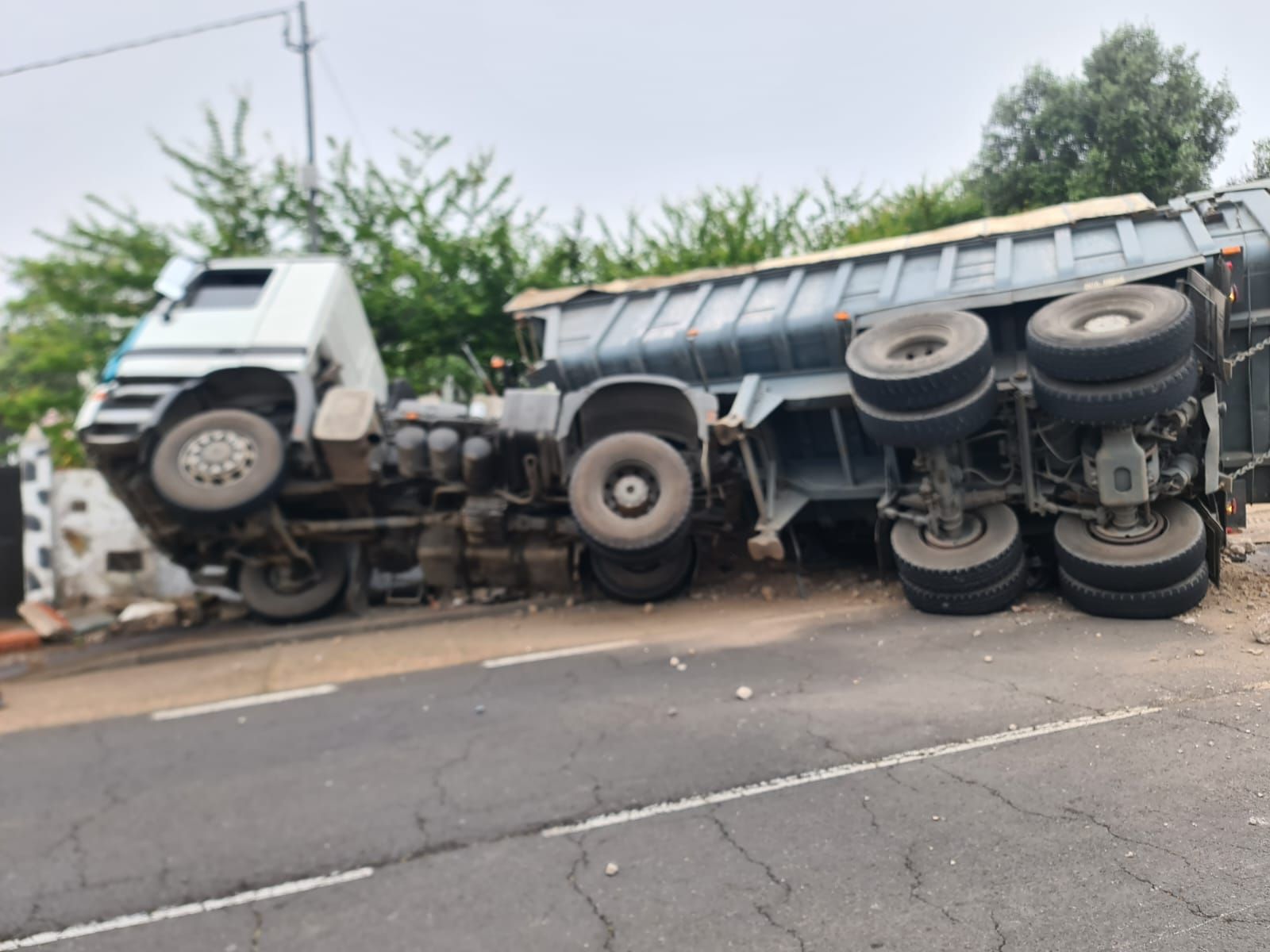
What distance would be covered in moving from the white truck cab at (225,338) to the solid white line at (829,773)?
17.2 feet

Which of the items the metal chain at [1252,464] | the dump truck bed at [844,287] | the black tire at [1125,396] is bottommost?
the metal chain at [1252,464]

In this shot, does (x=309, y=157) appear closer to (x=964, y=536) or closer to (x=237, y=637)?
(x=237, y=637)

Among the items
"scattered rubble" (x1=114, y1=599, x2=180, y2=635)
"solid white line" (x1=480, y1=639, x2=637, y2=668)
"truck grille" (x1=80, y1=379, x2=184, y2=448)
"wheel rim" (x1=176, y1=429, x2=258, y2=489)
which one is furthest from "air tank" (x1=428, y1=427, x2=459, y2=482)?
"scattered rubble" (x1=114, y1=599, x2=180, y2=635)

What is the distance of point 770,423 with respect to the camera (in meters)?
7.84

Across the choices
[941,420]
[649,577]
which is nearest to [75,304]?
[649,577]

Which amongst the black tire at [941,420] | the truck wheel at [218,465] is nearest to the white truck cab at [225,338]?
the truck wheel at [218,465]

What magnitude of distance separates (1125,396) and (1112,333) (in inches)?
14.7

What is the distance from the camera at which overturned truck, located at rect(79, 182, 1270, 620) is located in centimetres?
606

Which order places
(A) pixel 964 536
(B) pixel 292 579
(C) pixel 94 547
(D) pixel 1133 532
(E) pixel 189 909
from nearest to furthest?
(E) pixel 189 909 < (D) pixel 1133 532 < (A) pixel 964 536 < (B) pixel 292 579 < (C) pixel 94 547

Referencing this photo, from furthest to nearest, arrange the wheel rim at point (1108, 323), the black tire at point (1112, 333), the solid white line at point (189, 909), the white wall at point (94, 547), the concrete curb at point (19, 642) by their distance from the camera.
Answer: the white wall at point (94, 547), the concrete curb at point (19, 642), the wheel rim at point (1108, 323), the black tire at point (1112, 333), the solid white line at point (189, 909)

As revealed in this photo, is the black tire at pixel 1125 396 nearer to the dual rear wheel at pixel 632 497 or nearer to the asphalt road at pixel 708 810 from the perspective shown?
the asphalt road at pixel 708 810

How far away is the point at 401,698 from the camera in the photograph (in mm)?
6070

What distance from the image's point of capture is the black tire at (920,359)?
20.0ft

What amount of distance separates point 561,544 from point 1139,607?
459cm
